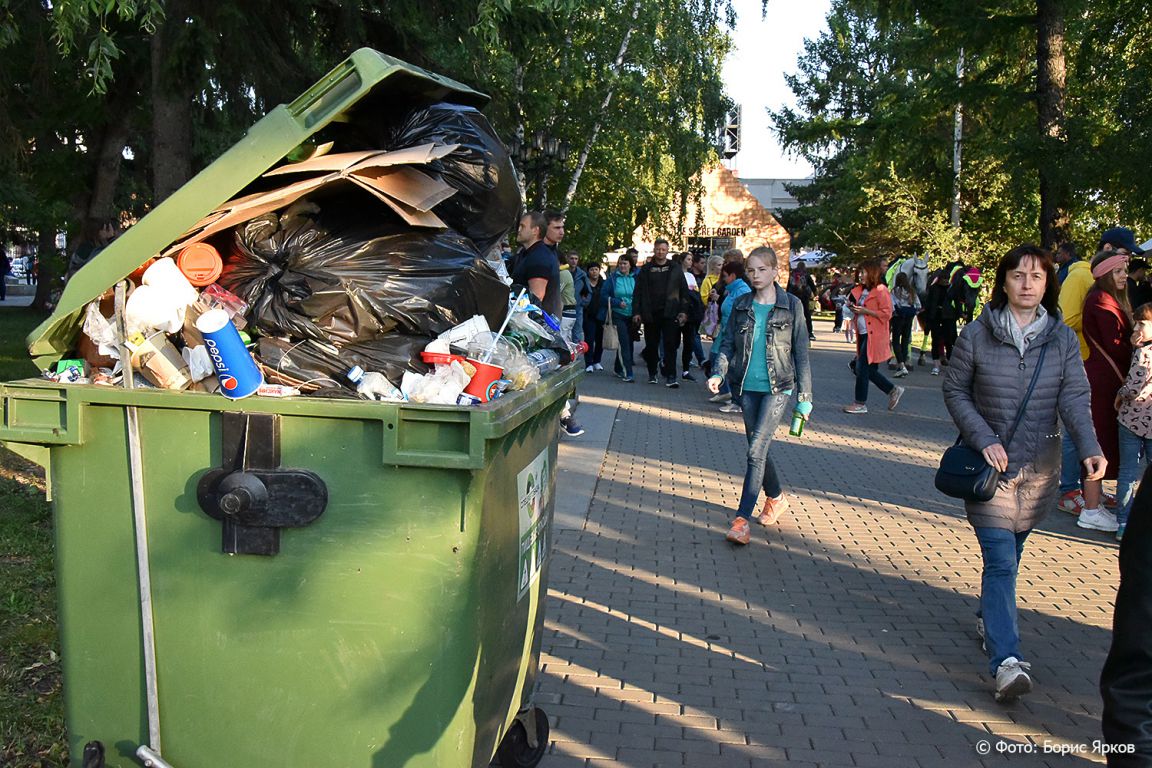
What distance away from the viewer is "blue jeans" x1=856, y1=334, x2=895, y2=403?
504 inches

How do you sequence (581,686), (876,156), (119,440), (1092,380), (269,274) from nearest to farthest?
1. (119,440)
2. (269,274)
3. (581,686)
4. (1092,380)
5. (876,156)

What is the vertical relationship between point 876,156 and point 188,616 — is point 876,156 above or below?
above

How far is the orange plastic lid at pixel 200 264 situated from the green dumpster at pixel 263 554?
239 millimetres

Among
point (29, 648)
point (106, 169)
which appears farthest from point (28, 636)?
point (106, 169)

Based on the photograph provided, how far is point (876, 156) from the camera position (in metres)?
19.0

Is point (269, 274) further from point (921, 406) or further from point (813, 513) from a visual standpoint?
point (921, 406)

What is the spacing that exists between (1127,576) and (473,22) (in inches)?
313

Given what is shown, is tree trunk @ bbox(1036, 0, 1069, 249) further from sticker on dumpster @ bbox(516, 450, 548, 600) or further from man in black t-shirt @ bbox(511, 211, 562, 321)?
sticker on dumpster @ bbox(516, 450, 548, 600)

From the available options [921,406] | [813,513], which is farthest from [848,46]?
[813,513]

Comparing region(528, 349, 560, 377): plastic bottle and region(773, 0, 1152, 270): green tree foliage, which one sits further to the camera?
region(773, 0, 1152, 270): green tree foliage

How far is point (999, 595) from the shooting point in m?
4.48

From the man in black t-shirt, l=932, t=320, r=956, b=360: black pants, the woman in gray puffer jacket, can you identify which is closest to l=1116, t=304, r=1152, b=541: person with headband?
the woman in gray puffer jacket

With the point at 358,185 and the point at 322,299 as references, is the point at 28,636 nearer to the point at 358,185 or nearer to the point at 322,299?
the point at 322,299

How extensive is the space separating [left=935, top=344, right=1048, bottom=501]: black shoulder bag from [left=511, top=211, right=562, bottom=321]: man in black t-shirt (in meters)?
3.52
